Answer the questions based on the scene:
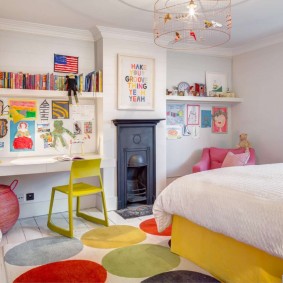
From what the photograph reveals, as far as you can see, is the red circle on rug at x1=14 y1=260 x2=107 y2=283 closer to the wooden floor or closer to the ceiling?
the wooden floor

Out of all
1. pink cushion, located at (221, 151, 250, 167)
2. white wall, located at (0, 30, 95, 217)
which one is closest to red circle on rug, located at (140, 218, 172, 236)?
white wall, located at (0, 30, 95, 217)

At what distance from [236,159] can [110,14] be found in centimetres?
250

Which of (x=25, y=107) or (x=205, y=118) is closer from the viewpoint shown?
(x=25, y=107)

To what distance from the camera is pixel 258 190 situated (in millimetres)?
2201

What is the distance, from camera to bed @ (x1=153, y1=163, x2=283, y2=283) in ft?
6.36

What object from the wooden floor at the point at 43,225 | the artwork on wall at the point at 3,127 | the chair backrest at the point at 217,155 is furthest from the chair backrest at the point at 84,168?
the chair backrest at the point at 217,155

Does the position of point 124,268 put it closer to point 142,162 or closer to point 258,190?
point 258,190

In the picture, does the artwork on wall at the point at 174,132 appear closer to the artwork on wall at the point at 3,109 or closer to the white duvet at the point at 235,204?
the white duvet at the point at 235,204

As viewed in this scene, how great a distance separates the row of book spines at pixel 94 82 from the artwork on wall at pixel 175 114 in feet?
4.14

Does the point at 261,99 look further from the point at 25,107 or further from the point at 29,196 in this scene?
the point at 29,196

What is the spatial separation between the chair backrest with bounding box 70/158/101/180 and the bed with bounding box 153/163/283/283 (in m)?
1.00

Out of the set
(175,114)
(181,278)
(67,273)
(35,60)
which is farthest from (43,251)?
(175,114)

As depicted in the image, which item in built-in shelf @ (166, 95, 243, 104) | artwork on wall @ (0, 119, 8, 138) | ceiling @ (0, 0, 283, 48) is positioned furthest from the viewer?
built-in shelf @ (166, 95, 243, 104)

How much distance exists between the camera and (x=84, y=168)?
3430 millimetres
